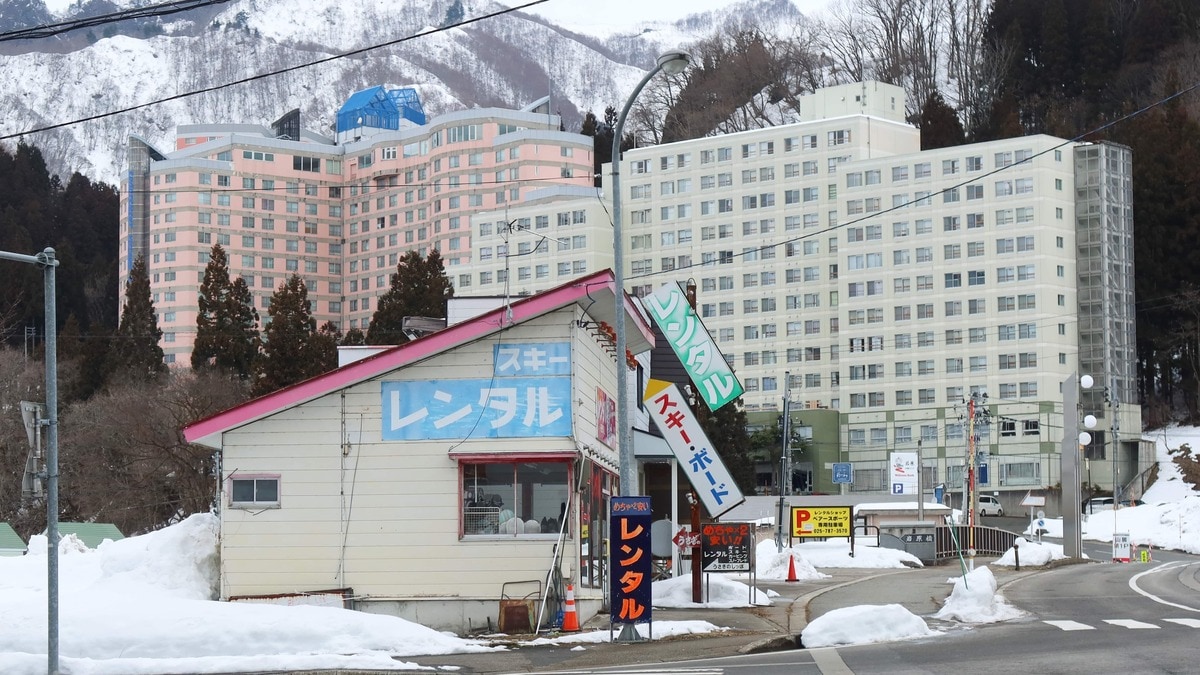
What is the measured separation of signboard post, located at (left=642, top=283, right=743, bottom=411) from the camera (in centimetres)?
2738

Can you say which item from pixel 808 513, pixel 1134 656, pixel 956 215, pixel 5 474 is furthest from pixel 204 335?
pixel 1134 656

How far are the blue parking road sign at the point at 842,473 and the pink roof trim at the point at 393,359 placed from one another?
75.7 meters

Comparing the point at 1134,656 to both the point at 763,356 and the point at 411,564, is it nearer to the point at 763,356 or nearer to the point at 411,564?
the point at 411,564

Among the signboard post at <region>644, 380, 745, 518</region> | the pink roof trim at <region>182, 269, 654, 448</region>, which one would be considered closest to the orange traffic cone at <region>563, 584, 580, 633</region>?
the signboard post at <region>644, 380, 745, 518</region>

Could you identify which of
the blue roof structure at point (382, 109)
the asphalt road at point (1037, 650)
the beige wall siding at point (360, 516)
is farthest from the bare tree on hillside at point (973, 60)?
the beige wall siding at point (360, 516)

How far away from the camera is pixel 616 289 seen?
2253 centimetres

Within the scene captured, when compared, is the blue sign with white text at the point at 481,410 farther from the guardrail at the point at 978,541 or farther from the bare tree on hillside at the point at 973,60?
the bare tree on hillside at the point at 973,60

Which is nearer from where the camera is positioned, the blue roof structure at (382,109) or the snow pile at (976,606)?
the snow pile at (976,606)

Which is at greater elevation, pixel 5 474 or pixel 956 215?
pixel 956 215

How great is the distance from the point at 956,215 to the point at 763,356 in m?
18.1

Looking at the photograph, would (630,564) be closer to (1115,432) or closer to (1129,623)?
(1129,623)

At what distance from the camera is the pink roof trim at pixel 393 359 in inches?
946

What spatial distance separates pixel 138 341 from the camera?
→ 87125 mm

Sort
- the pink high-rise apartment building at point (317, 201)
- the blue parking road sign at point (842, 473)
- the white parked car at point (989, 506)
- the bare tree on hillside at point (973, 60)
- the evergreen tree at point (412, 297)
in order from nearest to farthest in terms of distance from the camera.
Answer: the evergreen tree at point (412, 297)
the white parked car at point (989, 506)
the blue parking road sign at point (842, 473)
the bare tree on hillside at point (973, 60)
the pink high-rise apartment building at point (317, 201)
